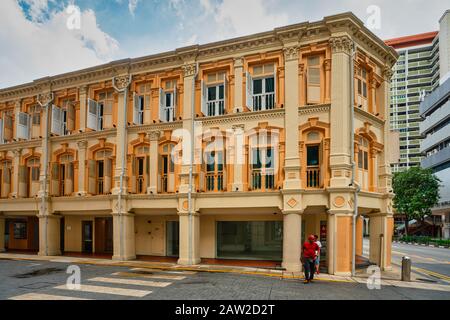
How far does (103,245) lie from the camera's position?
22109mm

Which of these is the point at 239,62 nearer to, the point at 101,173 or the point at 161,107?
the point at 161,107

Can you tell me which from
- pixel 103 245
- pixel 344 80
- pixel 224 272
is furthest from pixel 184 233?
pixel 344 80

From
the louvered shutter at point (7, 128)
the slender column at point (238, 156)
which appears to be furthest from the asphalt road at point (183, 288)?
the louvered shutter at point (7, 128)

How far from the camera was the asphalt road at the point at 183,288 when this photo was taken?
1072 centimetres

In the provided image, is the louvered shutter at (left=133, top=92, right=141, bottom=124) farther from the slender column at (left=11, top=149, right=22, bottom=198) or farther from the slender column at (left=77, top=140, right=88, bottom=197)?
the slender column at (left=11, top=149, right=22, bottom=198)

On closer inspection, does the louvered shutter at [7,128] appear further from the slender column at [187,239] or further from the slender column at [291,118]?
the slender column at [291,118]

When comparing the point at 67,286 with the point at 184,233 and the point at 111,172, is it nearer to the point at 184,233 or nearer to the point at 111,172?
the point at 184,233

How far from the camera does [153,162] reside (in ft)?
61.9

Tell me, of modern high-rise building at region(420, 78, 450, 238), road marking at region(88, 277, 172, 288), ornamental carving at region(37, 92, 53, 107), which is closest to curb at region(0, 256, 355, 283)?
road marking at region(88, 277, 172, 288)

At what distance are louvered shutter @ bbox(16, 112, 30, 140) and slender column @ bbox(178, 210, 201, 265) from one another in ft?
39.6

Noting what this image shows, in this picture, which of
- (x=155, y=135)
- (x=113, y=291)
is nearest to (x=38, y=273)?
(x=113, y=291)

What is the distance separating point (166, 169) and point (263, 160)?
5331 mm

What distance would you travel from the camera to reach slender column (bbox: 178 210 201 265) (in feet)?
56.6
